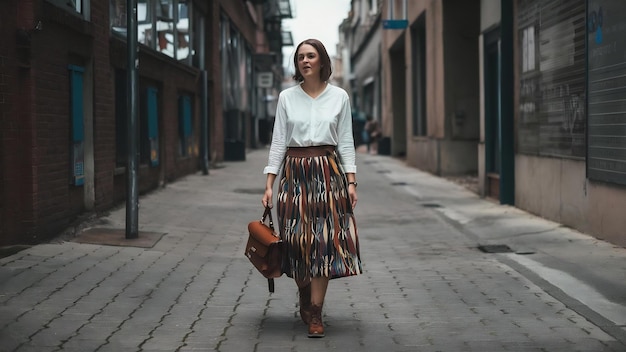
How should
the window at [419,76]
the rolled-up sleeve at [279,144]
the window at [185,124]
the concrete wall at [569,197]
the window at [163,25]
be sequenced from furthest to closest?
1. the window at [419,76]
2. the window at [185,124]
3. the window at [163,25]
4. the concrete wall at [569,197]
5. the rolled-up sleeve at [279,144]

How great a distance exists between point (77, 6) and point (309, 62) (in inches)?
254

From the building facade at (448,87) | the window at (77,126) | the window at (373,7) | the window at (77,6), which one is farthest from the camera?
the window at (373,7)

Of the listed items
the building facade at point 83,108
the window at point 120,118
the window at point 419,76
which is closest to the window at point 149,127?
the building facade at point 83,108

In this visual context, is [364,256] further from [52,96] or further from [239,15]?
[239,15]

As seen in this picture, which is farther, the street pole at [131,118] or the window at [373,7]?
the window at [373,7]

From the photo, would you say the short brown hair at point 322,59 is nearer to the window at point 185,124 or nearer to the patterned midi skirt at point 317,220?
the patterned midi skirt at point 317,220

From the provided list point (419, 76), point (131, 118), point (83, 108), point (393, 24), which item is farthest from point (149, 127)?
point (419, 76)

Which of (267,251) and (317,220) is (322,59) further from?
(267,251)

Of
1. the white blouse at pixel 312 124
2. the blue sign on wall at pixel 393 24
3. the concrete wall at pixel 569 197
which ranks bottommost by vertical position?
the concrete wall at pixel 569 197

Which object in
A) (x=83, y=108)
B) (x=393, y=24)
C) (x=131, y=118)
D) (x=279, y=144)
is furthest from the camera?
(x=393, y=24)

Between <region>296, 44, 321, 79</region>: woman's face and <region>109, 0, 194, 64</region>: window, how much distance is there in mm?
8112

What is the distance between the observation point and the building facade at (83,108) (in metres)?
9.34

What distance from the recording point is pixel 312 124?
5.86 metres

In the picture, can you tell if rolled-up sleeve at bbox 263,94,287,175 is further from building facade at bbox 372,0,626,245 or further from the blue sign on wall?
the blue sign on wall
